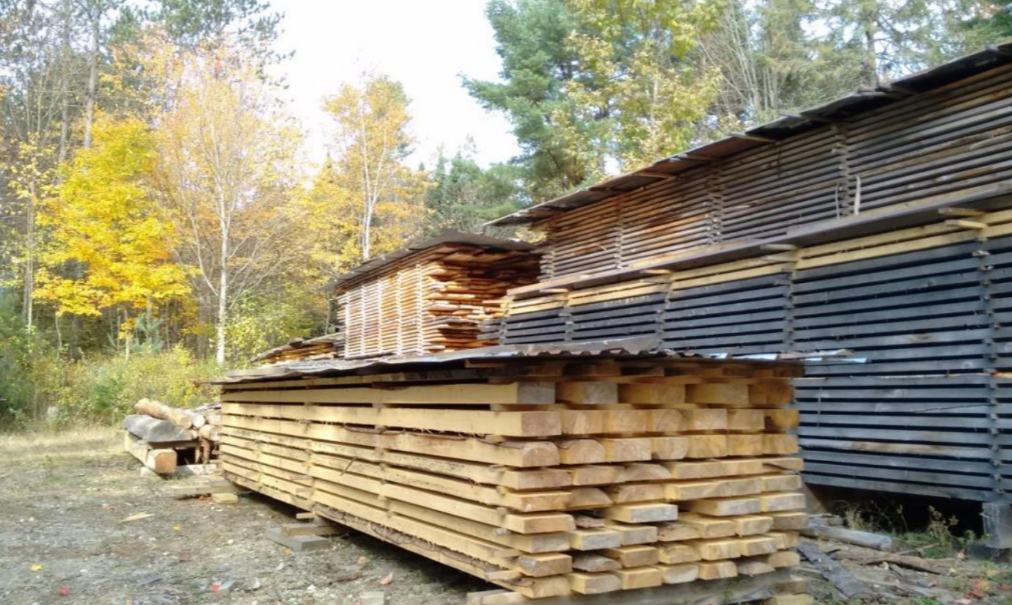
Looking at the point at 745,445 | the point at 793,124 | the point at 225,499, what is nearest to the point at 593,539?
the point at 745,445

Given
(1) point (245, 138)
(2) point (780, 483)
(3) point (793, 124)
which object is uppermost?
(1) point (245, 138)

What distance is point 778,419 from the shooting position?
18.9 feet

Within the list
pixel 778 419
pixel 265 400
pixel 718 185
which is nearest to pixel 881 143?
pixel 718 185

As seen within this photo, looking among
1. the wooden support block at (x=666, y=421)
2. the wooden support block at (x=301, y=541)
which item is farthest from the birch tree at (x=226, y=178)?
the wooden support block at (x=666, y=421)

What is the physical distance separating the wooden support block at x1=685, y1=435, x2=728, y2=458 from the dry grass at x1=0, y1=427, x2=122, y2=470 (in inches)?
511

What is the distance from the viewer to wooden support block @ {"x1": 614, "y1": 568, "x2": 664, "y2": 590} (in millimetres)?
4715

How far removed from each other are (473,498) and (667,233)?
286 inches

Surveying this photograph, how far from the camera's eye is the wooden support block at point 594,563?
15.3 ft

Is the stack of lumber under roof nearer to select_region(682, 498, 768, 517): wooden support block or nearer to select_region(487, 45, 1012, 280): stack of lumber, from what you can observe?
select_region(487, 45, 1012, 280): stack of lumber

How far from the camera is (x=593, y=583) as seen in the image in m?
4.61

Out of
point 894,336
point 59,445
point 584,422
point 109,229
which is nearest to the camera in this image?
point 584,422

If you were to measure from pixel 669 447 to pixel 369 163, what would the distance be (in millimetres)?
27923

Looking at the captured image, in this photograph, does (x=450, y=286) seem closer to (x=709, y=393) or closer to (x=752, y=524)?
(x=709, y=393)

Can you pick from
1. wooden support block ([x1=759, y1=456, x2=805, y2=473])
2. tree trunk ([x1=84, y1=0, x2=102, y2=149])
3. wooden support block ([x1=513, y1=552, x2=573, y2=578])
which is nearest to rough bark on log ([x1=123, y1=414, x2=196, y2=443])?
wooden support block ([x1=513, y1=552, x2=573, y2=578])
